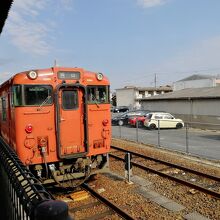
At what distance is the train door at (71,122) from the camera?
29.3 ft

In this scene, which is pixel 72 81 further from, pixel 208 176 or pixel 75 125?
pixel 208 176

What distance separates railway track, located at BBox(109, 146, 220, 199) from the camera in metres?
9.59

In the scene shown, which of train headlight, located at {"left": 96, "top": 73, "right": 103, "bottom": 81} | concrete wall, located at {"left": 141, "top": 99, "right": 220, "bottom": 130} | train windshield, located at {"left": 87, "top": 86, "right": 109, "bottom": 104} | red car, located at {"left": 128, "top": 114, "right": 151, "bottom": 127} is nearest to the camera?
train windshield, located at {"left": 87, "top": 86, "right": 109, "bottom": 104}

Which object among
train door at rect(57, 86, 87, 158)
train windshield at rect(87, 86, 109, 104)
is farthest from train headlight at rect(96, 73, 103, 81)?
train door at rect(57, 86, 87, 158)

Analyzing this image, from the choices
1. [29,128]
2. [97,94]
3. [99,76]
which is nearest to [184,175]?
[97,94]

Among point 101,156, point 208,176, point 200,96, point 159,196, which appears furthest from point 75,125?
point 200,96

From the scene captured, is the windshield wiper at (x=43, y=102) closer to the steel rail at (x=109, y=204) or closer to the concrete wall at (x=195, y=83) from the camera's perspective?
the steel rail at (x=109, y=204)

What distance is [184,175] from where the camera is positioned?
37.3 feet

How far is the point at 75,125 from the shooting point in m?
9.17

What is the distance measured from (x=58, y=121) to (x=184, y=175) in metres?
5.36

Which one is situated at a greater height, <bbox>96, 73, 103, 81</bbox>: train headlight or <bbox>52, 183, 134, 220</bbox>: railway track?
<bbox>96, 73, 103, 81</bbox>: train headlight

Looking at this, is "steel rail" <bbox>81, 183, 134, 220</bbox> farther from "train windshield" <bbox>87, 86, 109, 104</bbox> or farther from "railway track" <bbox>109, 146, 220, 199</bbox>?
"railway track" <bbox>109, 146, 220, 199</bbox>

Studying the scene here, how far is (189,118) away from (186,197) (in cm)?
2580

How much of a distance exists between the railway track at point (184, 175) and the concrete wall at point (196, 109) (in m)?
16.3
